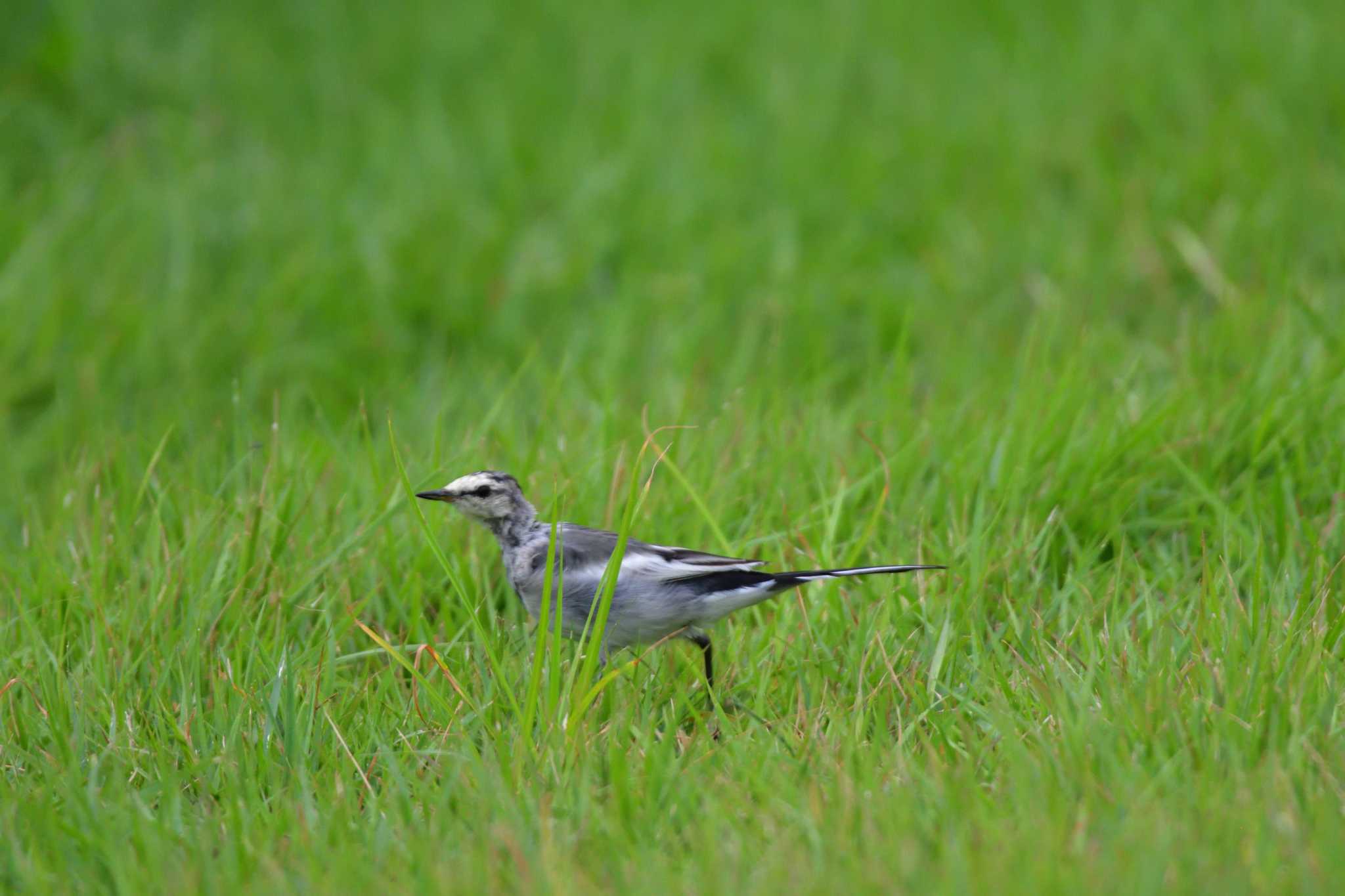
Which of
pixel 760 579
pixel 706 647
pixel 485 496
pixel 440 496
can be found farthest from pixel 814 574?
pixel 440 496

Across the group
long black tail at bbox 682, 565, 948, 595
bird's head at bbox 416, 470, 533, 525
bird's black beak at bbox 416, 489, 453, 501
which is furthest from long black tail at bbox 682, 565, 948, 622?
bird's black beak at bbox 416, 489, 453, 501

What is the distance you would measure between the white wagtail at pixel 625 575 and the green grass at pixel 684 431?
0.56ft

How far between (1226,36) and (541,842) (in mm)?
8007

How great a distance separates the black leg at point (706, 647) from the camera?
3857 millimetres

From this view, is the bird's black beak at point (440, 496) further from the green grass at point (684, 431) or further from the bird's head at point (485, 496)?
the green grass at point (684, 431)

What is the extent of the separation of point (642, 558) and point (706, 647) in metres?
0.32

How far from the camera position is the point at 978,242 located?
755 centimetres

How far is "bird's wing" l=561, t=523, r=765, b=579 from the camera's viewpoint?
3777mm

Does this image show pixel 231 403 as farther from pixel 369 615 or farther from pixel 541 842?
pixel 541 842

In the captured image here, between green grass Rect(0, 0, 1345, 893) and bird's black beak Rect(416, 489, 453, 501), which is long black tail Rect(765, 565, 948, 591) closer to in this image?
green grass Rect(0, 0, 1345, 893)

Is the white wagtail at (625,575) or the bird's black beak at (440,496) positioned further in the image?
the bird's black beak at (440,496)

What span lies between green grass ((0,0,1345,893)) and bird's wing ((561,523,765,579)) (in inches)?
12.9

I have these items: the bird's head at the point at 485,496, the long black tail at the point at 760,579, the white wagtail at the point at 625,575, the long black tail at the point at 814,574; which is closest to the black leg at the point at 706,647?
the white wagtail at the point at 625,575

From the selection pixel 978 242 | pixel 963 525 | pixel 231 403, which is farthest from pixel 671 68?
pixel 963 525
